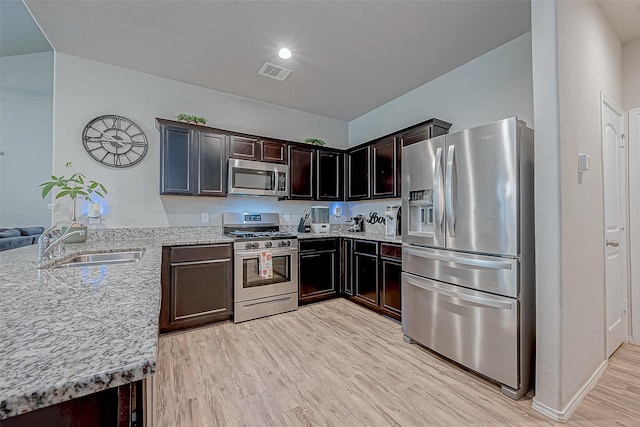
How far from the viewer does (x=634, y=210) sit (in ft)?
8.24

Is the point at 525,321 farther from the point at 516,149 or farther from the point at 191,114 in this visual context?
the point at 191,114

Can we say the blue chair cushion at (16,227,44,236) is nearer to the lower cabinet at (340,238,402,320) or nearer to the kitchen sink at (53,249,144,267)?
the kitchen sink at (53,249,144,267)

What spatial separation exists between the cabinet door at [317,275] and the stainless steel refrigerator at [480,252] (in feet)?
4.81

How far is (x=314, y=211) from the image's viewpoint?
411 centimetres

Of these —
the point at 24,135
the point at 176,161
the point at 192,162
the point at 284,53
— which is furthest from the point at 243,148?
the point at 24,135

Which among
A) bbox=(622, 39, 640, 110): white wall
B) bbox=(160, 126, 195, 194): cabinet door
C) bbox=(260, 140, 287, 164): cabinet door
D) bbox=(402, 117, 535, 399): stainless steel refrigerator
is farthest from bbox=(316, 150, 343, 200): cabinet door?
Result: bbox=(622, 39, 640, 110): white wall

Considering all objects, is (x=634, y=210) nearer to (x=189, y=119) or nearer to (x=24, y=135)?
(x=189, y=119)

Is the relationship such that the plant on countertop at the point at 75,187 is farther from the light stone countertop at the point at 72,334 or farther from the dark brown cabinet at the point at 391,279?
the dark brown cabinet at the point at 391,279

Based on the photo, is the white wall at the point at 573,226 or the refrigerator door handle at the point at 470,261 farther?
the refrigerator door handle at the point at 470,261

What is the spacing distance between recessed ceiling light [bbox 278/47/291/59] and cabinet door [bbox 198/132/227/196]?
3.76ft

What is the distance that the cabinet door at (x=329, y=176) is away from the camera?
4070 mm

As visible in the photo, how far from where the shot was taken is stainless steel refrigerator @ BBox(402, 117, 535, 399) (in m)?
1.83

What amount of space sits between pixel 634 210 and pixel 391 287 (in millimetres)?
2281

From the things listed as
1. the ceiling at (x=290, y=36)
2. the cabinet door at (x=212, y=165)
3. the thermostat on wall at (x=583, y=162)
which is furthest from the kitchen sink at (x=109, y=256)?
the thermostat on wall at (x=583, y=162)
